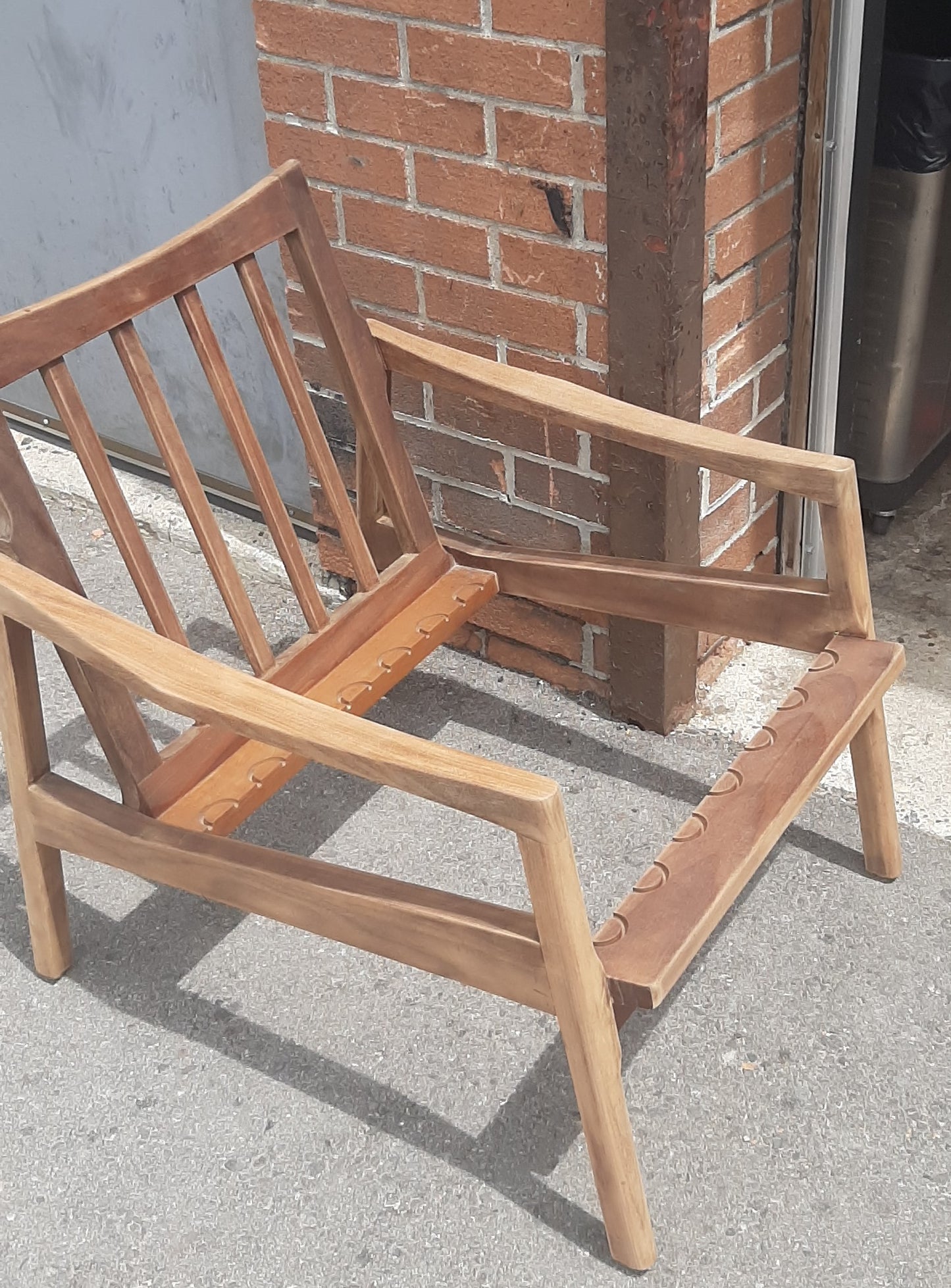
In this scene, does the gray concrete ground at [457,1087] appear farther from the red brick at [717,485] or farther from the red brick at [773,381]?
the red brick at [773,381]

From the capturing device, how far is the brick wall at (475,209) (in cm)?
196

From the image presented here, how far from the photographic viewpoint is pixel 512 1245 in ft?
5.49

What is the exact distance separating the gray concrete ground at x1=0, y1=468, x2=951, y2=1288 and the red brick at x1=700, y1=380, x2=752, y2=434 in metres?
0.56

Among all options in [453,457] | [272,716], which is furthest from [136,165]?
[272,716]

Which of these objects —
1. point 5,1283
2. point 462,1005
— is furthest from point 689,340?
point 5,1283

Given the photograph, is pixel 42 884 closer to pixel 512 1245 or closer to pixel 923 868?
pixel 512 1245

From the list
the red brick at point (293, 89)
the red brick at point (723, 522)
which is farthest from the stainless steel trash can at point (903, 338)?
the red brick at point (293, 89)

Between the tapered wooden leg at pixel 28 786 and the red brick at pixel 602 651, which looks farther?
the red brick at pixel 602 651

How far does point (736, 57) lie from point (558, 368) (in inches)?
19.7

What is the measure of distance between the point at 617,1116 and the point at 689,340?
107 cm

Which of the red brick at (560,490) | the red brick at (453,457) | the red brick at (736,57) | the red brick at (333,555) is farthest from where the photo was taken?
the red brick at (333,555)

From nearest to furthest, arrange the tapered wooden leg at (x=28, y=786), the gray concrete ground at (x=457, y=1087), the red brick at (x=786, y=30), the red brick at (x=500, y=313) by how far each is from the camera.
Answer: the gray concrete ground at (x=457, y=1087)
the tapered wooden leg at (x=28, y=786)
the red brick at (x=786, y=30)
the red brick at (x=500, y=313)

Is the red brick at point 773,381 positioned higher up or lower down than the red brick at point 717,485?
higher up

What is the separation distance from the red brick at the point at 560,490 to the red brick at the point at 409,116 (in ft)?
1.65
